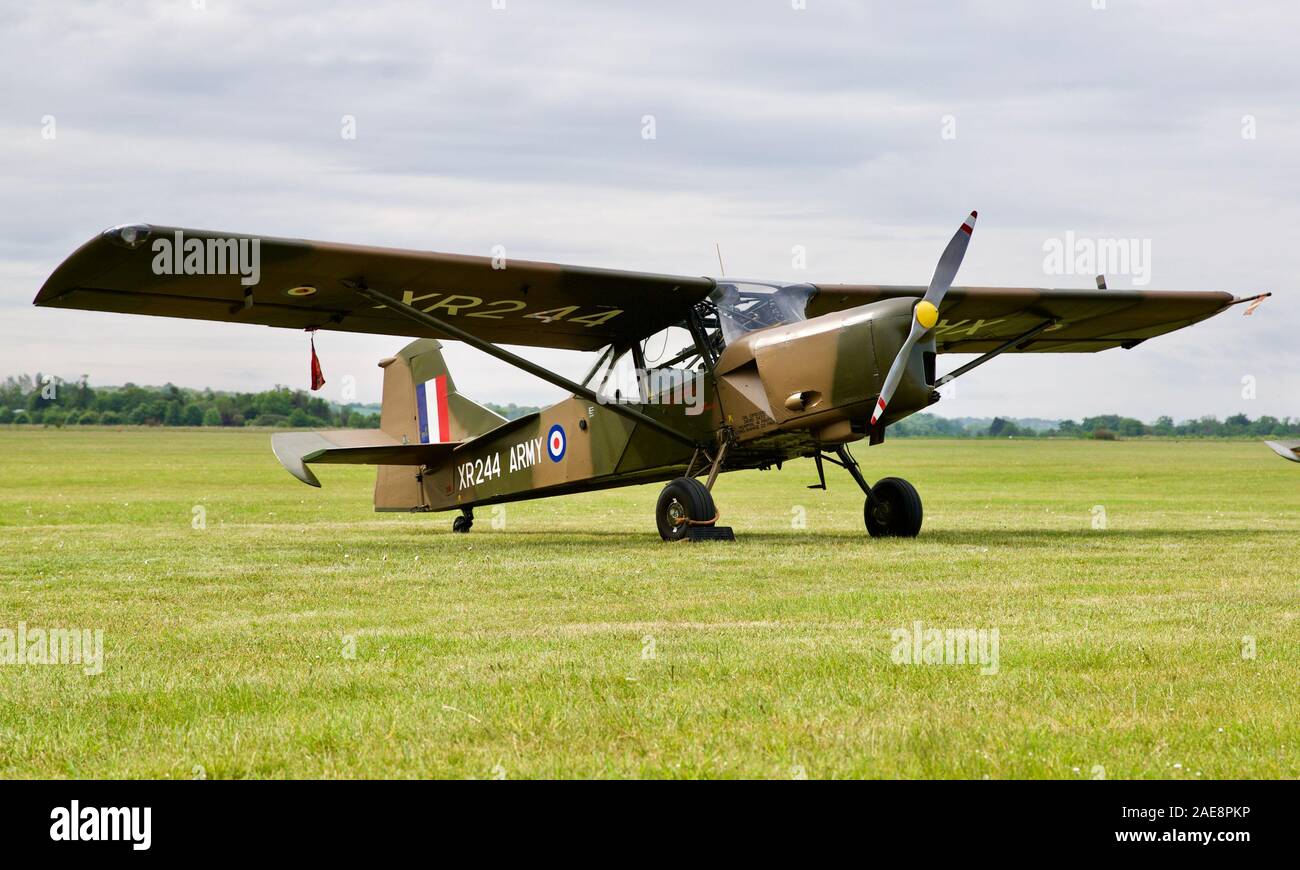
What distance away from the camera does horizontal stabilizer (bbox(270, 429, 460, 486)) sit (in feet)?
48.0

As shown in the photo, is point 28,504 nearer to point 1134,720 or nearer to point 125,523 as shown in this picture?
point 125,523

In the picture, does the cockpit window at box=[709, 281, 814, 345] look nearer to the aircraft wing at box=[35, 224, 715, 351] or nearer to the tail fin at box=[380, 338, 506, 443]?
the aircraft wing at box=[35, 224, 715, 351]

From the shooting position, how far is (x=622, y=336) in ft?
50.8

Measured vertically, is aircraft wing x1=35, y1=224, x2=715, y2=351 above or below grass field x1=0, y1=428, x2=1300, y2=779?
above

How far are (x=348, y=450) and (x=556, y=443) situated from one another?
252 centimetres

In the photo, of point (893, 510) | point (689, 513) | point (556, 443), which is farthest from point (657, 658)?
point (556, 443)

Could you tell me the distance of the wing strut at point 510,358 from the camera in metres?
13.4

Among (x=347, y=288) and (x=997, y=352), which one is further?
(x=997, y=352)

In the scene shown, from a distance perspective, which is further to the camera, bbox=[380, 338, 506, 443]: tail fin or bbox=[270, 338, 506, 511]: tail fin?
bbox=[380, 338, 506, 443]: tail fin

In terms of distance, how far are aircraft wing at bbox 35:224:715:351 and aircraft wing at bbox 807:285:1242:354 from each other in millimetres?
2346

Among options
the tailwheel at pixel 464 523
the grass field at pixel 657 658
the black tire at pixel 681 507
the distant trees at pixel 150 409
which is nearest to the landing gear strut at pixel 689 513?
the black tire at pixel 681 507

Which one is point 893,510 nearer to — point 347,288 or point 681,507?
point 681,507

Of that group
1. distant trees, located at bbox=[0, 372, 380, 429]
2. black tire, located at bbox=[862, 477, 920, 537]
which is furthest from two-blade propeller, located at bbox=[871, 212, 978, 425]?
distant trees, located at bbox=[0, 372, 380, 429]

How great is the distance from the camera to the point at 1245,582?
9.58m
